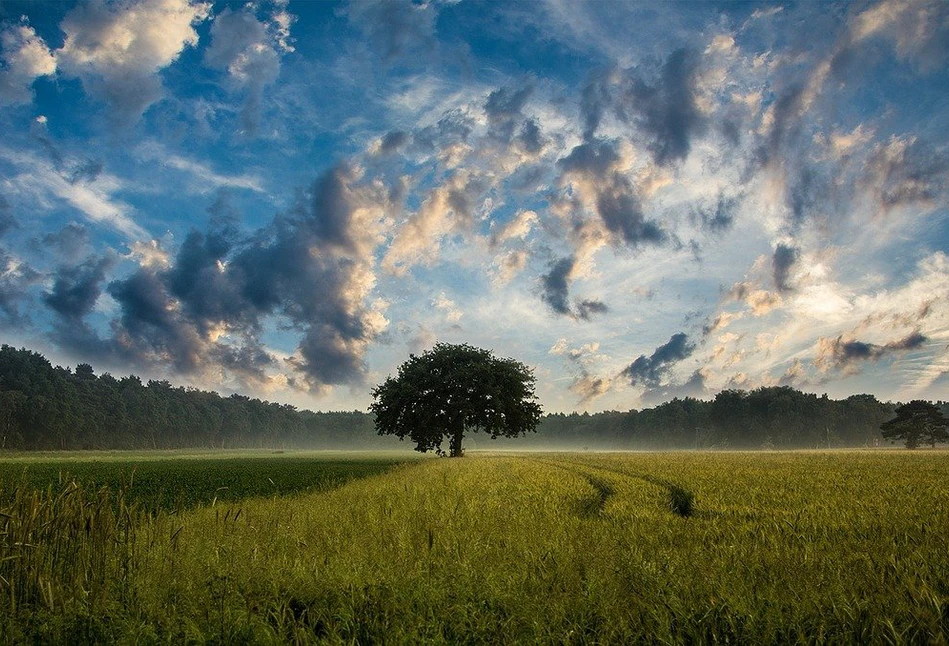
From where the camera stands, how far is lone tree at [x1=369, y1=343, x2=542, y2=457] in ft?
194

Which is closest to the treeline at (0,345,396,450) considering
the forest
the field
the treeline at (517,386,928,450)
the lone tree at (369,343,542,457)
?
the forest

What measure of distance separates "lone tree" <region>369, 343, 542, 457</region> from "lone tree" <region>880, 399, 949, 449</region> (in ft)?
292

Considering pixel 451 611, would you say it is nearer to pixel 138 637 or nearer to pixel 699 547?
pixel 138 637

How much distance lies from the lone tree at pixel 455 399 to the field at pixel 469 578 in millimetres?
48701

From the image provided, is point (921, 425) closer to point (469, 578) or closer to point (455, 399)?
point (455, 399)

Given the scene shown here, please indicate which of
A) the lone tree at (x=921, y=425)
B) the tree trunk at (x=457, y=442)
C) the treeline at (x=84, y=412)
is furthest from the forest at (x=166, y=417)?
the tree trunk at (x=457, y=442)

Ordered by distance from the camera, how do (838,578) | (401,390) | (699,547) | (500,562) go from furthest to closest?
(401,390), (699,547), (500,562), (838,578)

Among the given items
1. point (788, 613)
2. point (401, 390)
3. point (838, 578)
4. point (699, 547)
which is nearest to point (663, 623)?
point (788, 613)

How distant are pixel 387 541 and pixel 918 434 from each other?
130m

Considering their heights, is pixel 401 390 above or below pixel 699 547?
above

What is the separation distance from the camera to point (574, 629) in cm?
484

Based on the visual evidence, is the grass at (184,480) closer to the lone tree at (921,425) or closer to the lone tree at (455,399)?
the lone tree at (455,399)

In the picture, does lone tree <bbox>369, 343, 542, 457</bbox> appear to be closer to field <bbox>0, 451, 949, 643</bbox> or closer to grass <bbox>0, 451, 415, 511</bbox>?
grass <bbox>0, 451, 415, 511</bbox>

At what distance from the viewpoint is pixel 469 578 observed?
608 centimetres
